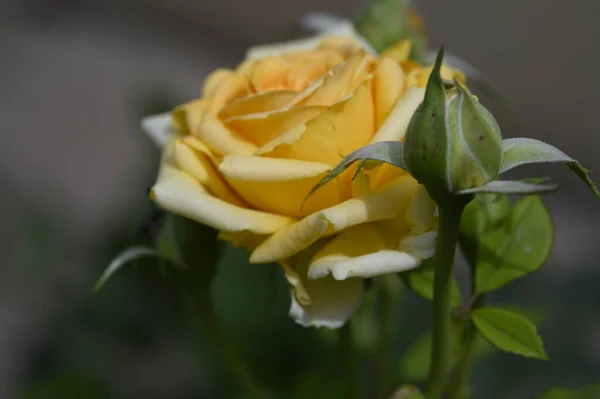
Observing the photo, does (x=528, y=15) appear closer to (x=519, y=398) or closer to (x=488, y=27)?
(x=488, y=27)

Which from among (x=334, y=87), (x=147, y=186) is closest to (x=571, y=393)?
(x=334, y=87)

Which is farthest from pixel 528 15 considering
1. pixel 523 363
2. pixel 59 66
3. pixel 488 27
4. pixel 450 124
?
pixel 450 124

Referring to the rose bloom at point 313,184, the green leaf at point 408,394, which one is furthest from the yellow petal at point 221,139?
the green leaf at point 408,394

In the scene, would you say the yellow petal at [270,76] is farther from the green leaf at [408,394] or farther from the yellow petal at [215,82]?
the green leaf at [408,394]

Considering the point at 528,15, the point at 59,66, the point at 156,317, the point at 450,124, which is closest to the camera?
the point at 450,124

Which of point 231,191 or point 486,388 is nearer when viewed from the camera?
point 231,191

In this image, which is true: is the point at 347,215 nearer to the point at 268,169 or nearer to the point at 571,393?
the point at 268,169
